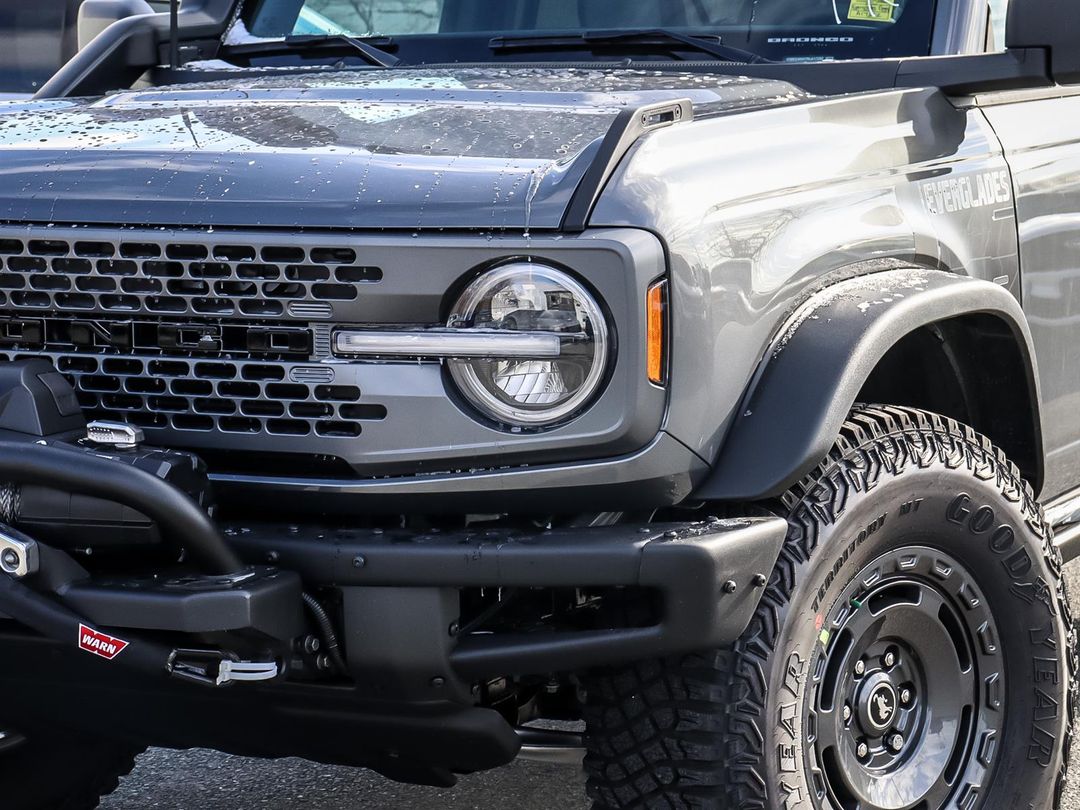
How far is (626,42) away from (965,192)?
2.81ft

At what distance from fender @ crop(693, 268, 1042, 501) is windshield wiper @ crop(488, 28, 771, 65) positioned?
88cm

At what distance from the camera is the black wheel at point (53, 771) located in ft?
10.5

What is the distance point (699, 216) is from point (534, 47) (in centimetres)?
132

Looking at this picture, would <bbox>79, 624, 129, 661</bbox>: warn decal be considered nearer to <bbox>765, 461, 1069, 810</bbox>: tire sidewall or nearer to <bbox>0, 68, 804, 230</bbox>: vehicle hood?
<bbox>0, 68, 804, 230</bbox>: vehicle hood

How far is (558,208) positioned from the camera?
2.30 metres

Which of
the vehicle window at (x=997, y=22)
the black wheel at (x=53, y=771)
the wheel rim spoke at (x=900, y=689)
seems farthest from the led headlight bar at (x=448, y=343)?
the vehicle window at (x=997, y=22)

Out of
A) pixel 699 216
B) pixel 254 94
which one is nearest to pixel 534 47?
pixel 254 94

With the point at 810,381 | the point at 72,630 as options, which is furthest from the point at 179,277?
the point at 810,381

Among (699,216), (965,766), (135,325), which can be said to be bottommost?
(965,766)

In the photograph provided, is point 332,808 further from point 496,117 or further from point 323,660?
point 496,117

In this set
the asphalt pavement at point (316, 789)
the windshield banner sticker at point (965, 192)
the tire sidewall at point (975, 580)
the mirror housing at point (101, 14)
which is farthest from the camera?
the mirror housing at point (101, 14)

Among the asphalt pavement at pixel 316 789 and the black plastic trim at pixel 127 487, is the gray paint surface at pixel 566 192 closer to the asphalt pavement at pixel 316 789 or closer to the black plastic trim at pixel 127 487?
the black plastic trim at pixel 127 487

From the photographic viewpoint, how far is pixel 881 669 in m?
2.76

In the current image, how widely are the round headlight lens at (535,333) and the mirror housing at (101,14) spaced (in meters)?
2.47
